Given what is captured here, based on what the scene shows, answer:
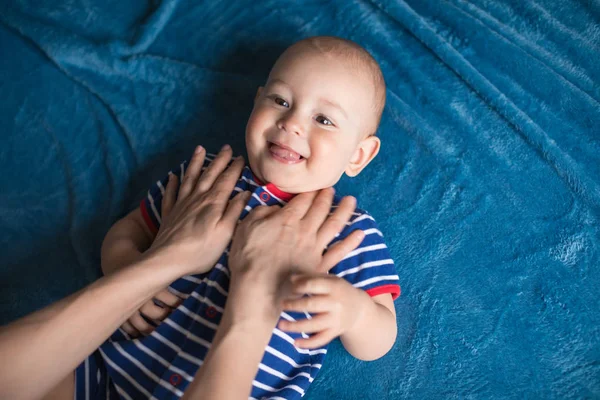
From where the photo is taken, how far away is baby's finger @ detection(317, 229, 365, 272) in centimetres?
116

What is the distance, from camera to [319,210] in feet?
4.05

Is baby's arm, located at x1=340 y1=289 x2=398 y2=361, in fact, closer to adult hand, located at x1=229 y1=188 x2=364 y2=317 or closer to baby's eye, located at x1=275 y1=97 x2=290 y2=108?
adult hand, located at x1=229 y1=188 x2=364 y2=317

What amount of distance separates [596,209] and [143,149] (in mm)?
1224

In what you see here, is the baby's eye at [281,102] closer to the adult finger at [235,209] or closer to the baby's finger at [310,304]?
the adult finger at [235,209]

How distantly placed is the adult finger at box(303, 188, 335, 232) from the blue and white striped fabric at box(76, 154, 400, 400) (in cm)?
9

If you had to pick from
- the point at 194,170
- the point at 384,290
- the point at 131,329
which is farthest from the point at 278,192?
the point at 131,329

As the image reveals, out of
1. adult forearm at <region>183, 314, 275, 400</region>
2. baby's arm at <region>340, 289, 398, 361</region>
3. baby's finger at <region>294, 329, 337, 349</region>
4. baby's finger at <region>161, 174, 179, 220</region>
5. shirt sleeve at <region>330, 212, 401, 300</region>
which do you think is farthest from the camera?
baby's finger at <region>161, 174, 179, 220</region>

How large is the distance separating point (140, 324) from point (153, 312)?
39mm

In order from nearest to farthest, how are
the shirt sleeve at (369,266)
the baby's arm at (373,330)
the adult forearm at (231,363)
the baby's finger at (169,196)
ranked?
the adult forearm at (231,363)
the baby's arm at (373,330)
the shirt sleeve at (369,266)
the baby's finger at (169,196)

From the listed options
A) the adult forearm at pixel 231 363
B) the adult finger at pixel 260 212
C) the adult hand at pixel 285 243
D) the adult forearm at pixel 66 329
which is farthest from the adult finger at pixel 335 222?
the adult forearm at pixel 66 329

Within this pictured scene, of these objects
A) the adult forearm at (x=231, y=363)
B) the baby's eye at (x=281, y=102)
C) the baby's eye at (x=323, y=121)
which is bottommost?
the adult forearm at (x=231, y=363)

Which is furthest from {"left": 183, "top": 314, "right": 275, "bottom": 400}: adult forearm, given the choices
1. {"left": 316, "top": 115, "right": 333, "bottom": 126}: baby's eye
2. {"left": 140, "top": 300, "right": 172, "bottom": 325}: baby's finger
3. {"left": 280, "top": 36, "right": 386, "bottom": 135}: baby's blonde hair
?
{"left": 280, "top": 36, "right": 386, "bottom": 135}: baby's blonde hair

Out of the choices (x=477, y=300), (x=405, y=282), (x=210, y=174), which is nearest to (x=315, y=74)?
(x=210, y=174)

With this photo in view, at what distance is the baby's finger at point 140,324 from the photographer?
1.22 m
